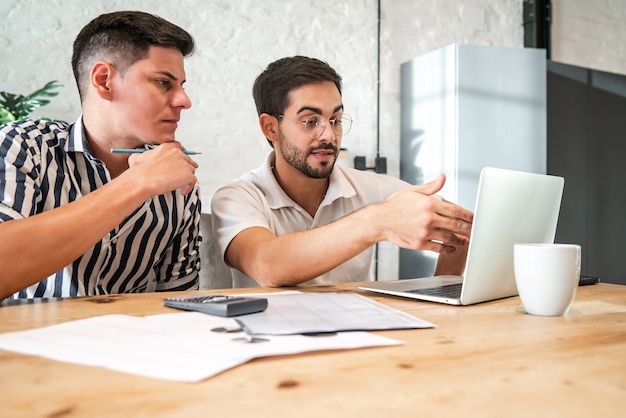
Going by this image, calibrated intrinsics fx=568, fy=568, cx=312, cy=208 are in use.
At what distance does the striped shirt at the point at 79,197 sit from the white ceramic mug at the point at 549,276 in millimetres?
970

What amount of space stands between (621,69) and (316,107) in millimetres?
3718

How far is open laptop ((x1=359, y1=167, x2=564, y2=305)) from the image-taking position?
0.90 meters

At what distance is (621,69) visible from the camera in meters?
4.53

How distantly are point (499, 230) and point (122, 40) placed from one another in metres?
1.09

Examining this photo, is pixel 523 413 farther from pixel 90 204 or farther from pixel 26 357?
pixel 90 204

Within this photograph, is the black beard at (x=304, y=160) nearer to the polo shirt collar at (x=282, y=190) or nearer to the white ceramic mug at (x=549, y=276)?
the polo shirt collar at (x=282, y=190)

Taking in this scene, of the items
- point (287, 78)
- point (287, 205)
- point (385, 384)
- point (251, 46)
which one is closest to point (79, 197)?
point (287, 205)

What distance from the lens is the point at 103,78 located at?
1.50 meters

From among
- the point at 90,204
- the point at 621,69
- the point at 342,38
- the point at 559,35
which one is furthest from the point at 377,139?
the point at 90,204

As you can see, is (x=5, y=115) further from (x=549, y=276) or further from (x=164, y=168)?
(x=549, y=276)

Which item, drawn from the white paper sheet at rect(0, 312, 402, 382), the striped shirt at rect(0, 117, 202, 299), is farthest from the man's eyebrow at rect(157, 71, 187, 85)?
the white paper sheet at rect(0, 312, 402, 382)

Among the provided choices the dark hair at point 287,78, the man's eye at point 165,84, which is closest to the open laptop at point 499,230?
the man's eye at point 165,84

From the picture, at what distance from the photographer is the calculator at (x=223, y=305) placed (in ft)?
2.60

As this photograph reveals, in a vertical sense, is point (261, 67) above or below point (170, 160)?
above
